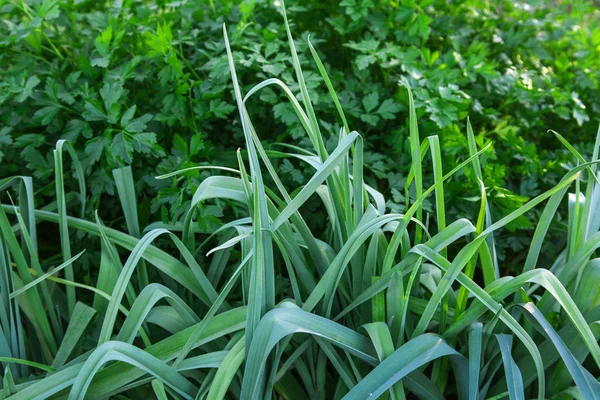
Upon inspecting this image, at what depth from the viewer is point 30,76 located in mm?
1670

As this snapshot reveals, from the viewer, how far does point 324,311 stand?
123cm

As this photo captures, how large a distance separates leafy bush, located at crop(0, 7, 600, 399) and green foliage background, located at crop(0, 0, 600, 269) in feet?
0.57

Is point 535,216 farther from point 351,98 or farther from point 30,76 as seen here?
point 30,76

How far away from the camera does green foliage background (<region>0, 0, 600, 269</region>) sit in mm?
1525

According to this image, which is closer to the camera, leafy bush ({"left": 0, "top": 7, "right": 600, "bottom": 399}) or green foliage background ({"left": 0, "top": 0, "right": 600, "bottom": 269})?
leafy bush ({"left": 0, "top": 7, "right": 600, "bottom": 399})

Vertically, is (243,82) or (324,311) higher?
(243,82)

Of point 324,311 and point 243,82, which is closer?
point 324,311

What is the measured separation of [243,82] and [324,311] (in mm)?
761

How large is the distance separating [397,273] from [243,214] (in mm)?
530

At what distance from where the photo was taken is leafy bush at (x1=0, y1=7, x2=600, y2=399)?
108 cm

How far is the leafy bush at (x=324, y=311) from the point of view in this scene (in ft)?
3.56

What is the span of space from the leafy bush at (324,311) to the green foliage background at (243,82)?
175 mm

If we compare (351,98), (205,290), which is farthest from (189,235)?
(351,98)

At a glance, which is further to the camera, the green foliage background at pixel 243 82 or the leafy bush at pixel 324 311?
the green foliage background at pixel 243 82
